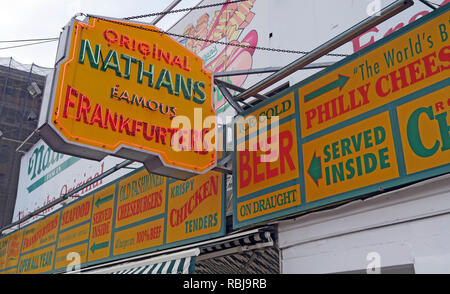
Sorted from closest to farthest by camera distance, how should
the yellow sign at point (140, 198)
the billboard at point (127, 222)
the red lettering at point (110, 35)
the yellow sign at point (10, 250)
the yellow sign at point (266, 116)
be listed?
the red lettering at point (110, 35) < the yellow sign at point (266, 116) < the billboard at point (127, 222) < the yellow sign at point (140, 198) < the yellow sign at point (10, 250)

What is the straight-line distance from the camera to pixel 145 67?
23.2 ft

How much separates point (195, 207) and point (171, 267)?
4.14ft

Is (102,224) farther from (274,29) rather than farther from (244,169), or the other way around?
(274,29)

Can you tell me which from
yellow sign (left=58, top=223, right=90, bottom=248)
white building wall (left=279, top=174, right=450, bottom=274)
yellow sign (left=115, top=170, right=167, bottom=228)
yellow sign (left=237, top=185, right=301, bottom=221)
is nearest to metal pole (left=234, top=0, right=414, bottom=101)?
yellow sign (left=237, top=185, right=301, bottom=221)

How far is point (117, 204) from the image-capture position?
11.0 m

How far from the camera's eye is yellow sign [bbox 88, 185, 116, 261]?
1087 cm

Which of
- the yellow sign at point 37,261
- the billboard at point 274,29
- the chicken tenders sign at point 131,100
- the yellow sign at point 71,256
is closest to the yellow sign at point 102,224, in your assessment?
the yellow sign at point 71,256

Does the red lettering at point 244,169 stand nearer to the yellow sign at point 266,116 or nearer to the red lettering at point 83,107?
the yellow sign at point 266,116

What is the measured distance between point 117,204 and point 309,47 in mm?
5944

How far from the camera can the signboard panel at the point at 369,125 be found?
5.32 meters

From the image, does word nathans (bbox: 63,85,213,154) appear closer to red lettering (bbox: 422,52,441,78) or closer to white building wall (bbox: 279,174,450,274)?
white building wall (bbox: 279,174,450,274)

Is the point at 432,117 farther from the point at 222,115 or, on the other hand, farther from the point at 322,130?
the point at 222,115

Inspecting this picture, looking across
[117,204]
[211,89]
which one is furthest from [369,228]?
[117,204]

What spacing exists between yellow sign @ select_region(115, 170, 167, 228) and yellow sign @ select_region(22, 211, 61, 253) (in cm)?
387
